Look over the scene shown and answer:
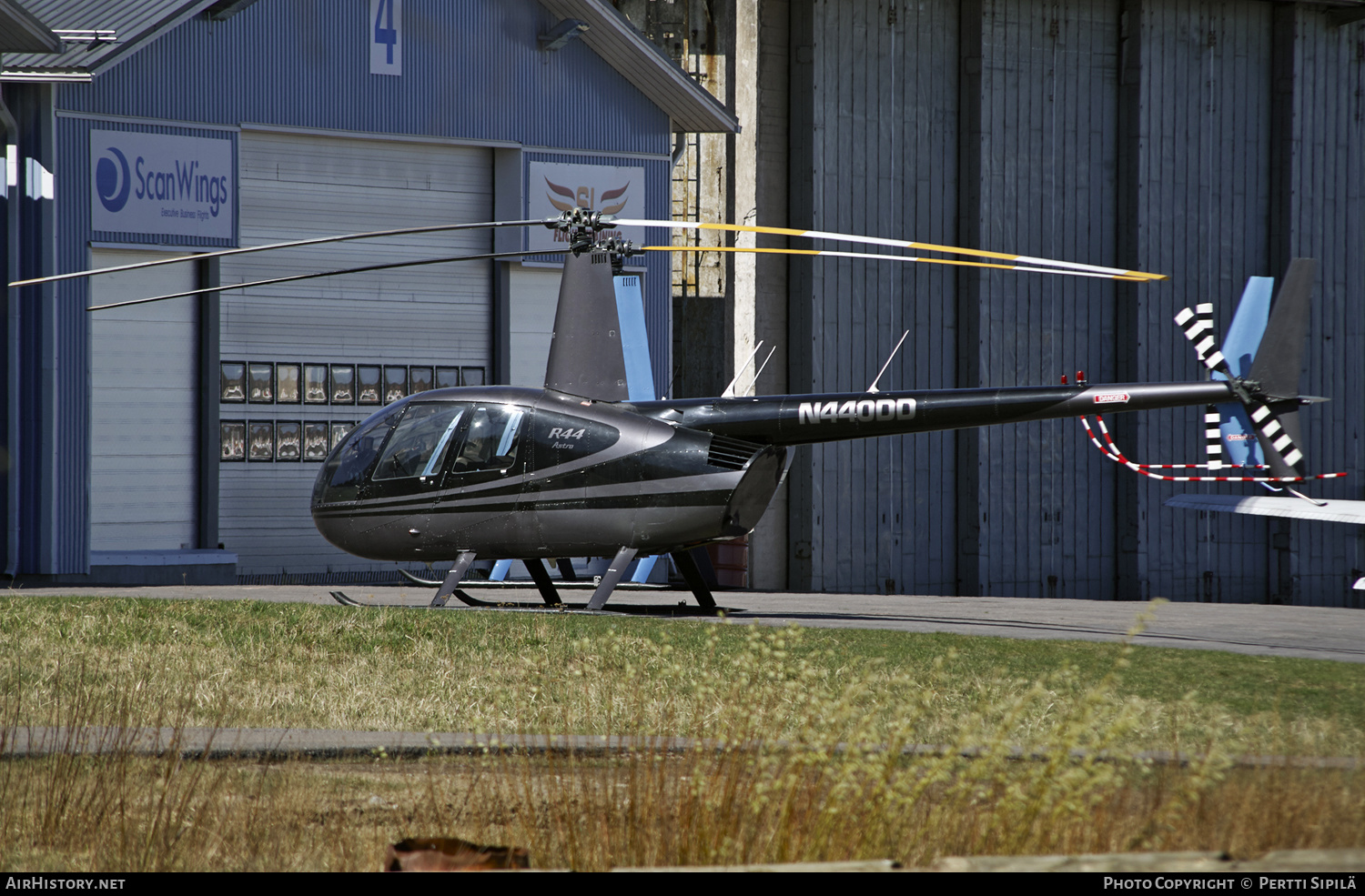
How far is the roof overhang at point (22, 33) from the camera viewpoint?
14.8 m

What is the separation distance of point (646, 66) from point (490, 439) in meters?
9.32

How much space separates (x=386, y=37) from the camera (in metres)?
19.8

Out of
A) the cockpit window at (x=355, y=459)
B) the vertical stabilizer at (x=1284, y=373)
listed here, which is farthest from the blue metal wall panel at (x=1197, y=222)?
the cockpit window at (x=355, y=459)

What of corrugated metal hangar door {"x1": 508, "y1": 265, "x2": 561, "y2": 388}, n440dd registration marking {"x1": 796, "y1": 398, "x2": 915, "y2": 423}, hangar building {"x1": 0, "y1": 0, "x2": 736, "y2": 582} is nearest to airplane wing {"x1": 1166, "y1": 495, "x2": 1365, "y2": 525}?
n440dd registration marking {"x1": 796, "y1": 398, "x2": 915, "y2": 423}

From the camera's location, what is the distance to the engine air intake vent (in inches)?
531

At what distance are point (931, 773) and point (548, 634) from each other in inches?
264

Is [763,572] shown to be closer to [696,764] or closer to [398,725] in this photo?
[398,725]

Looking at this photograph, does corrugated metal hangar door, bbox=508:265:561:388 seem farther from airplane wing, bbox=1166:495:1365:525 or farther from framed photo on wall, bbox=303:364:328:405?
airplane wing, bbox=1166:495:1365:525

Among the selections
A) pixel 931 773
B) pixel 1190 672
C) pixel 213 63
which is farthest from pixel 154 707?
pixel 213 63

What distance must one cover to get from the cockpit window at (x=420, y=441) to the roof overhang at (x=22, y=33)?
21.0 feet

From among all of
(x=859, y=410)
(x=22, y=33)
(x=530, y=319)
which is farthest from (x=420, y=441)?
(x=530, y=319)

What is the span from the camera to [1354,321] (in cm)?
2445

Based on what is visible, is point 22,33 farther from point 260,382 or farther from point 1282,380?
point 1282,380

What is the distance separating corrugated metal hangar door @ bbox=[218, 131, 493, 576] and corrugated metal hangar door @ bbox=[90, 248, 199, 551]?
0.66 meters
